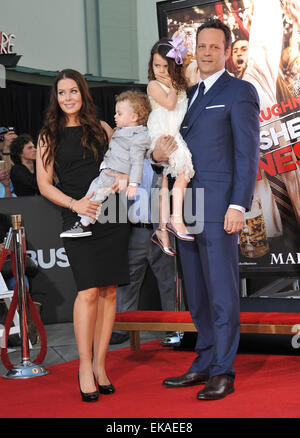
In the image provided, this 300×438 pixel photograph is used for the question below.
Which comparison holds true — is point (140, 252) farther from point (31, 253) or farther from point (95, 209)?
point (95, 209)

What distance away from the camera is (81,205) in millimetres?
3180

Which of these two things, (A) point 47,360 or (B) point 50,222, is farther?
(B) point 50,222

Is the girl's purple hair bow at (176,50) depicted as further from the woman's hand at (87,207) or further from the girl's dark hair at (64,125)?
the woman's hand at (87,207)

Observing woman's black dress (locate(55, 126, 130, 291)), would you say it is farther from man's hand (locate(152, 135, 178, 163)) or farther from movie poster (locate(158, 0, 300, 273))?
movie poster (locate(158, 0, 300, 273))

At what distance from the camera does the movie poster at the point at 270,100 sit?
4504 mm

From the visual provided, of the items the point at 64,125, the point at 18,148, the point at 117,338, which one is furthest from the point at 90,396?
the point at 18,148

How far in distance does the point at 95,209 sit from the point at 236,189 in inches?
25.2

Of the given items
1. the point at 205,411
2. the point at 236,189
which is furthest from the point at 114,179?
the point at 205,411

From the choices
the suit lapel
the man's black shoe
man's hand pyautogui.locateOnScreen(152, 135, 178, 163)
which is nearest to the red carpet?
the man's black shoe

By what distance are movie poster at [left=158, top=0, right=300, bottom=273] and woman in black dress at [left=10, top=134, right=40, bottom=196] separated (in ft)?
7.63

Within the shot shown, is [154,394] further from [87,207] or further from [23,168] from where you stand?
[23,168]

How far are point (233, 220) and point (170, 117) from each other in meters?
0.57

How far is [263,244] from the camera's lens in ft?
15.6

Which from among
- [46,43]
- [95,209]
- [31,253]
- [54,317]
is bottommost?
[54,317]
